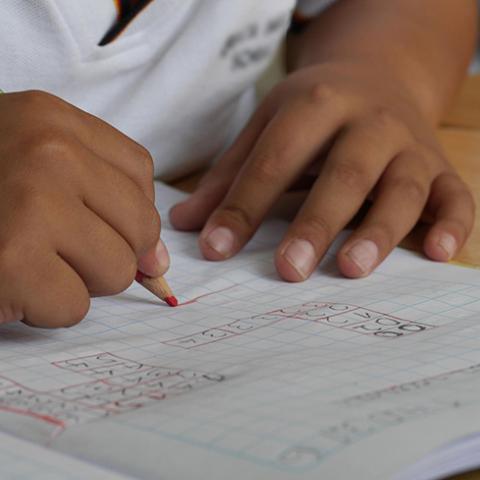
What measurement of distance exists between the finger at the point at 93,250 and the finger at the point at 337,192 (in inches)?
3.6

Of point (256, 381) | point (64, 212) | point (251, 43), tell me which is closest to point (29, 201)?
point (64, 212)

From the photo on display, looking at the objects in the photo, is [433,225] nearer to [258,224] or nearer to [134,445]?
[258,224]

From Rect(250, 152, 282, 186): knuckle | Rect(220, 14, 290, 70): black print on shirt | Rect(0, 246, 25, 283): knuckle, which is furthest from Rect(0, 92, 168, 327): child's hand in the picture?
Rect(220, 14, 290, 70): black print on shirt

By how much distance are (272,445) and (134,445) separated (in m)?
0.04

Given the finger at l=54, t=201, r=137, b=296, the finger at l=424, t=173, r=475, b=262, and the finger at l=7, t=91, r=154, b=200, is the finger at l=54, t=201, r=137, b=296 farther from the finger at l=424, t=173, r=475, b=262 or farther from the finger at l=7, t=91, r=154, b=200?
the finger at l=424, t=173, r=475, b=262

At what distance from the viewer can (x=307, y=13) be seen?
824 mm

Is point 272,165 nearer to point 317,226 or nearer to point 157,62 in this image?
point 317,226

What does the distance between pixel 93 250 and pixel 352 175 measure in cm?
18

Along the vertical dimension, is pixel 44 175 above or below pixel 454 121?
above

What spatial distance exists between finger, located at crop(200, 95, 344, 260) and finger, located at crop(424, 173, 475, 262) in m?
0.07

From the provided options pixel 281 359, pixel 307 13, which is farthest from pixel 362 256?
pixel 307 13

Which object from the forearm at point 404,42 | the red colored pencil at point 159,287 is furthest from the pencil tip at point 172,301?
the forearm at point 404,42

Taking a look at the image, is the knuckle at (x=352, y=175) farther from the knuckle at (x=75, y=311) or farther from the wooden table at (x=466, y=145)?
the knuckle at (x=75, y=311)

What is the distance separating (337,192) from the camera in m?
0.52
